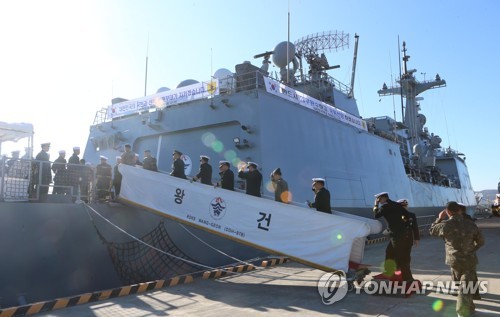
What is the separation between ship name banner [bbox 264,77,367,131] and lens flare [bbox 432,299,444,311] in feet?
24.3

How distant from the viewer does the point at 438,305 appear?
5.18m

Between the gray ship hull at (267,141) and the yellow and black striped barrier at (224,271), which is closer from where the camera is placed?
the yellow and black striped barrier at (224,271)

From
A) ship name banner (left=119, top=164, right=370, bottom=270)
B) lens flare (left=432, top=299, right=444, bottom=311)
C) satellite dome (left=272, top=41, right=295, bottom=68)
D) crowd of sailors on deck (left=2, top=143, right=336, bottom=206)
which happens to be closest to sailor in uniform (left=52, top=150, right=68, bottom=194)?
crowd of sailors on deck (left=2, top=143, right=336, bottom=206)

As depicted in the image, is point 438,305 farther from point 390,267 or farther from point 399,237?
point 399,237

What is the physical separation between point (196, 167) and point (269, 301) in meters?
6.46

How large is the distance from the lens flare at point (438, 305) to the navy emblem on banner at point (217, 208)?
3716mm

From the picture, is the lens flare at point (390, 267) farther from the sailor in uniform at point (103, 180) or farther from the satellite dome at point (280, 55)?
the satellite dome at point (280, 55)

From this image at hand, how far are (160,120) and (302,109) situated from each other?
457 cm

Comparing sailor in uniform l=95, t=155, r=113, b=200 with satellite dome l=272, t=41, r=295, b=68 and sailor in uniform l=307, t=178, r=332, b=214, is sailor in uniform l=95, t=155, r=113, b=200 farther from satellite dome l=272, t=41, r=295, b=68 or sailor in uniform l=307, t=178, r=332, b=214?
satellite dome l=272, t=41, r=295, b=68

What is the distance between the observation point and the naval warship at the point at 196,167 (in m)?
7.09

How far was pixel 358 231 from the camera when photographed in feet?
20.0

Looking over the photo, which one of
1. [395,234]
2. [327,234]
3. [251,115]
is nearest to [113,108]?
[251,115]

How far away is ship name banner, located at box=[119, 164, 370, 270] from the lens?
248 inches

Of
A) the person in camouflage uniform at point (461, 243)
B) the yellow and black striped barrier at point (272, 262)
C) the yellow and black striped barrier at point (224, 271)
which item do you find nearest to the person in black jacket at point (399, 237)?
the person in camouflage uniform at point (461, 243)
